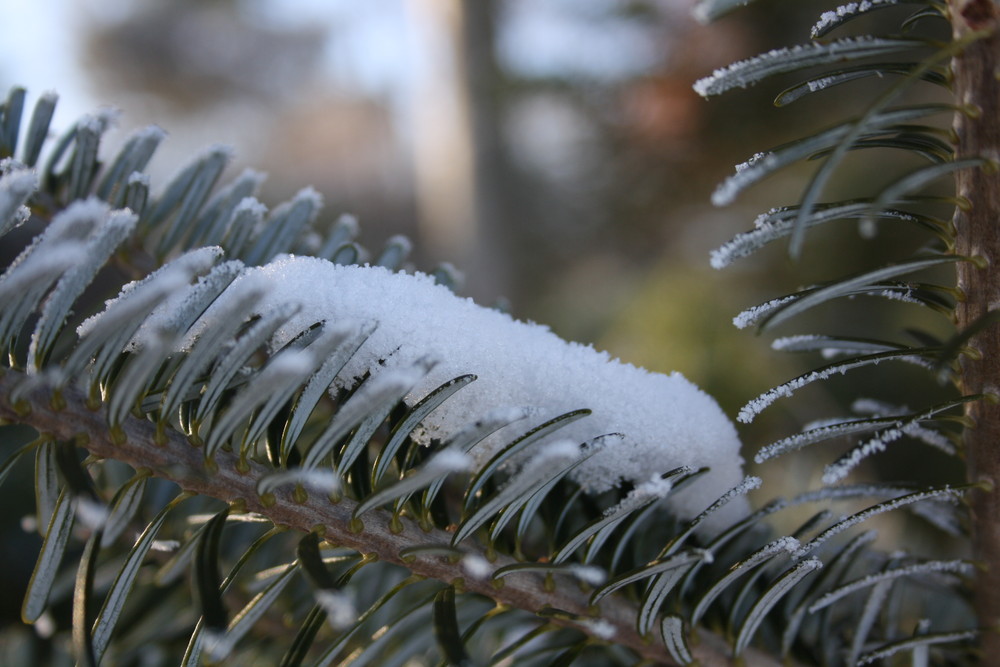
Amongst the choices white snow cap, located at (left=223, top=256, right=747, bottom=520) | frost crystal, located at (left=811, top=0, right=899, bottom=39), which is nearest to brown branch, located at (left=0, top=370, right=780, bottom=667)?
white snow cap, located at (left=223, top=256, right=747, bottom=520)

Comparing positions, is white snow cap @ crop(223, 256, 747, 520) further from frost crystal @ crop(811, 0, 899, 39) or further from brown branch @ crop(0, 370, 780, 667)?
frost crystal @ crop(811, 0, 899, 39)

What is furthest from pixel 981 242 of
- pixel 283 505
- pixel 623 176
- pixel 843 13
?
pixel 623 176

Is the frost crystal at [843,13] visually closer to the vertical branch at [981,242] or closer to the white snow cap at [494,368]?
the vertical branch at [981,242]

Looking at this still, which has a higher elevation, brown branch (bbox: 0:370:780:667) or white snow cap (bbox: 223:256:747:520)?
white snow cap (bbox: 223:256:747:520)

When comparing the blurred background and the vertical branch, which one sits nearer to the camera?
the vertical branch

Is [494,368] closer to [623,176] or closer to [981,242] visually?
[981,242]

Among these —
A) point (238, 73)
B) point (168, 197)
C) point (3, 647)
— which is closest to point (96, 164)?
point (168, 197)
